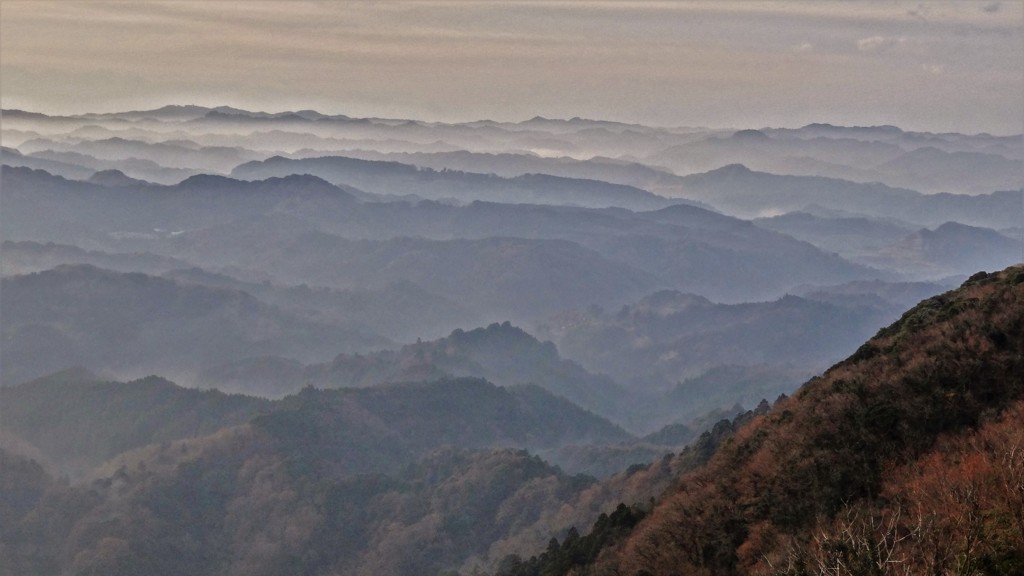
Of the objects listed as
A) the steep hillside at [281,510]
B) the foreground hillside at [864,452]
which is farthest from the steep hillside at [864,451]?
the steep hillside at [281,510]

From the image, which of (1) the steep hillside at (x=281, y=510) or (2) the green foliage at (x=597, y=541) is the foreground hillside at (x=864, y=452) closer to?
(2) the green foliage at (x=597, y=541)

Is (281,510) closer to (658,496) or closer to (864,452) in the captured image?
(658,496)

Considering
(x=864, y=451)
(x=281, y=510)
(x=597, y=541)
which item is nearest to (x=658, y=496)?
(x=597, y=541)

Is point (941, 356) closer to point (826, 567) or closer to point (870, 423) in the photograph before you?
point (870, 423)

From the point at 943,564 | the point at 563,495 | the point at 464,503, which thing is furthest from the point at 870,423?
the point at 464,503

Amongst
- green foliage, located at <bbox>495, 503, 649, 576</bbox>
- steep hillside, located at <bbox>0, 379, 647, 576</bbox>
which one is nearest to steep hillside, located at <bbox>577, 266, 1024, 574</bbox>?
green foliage, located at <bbox>495, 503, 649, 576</bbox>

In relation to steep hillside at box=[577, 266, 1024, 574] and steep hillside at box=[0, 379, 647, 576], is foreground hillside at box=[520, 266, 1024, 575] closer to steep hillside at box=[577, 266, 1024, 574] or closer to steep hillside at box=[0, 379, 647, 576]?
steep hillside at box=[577, 266, 1024, 574]
